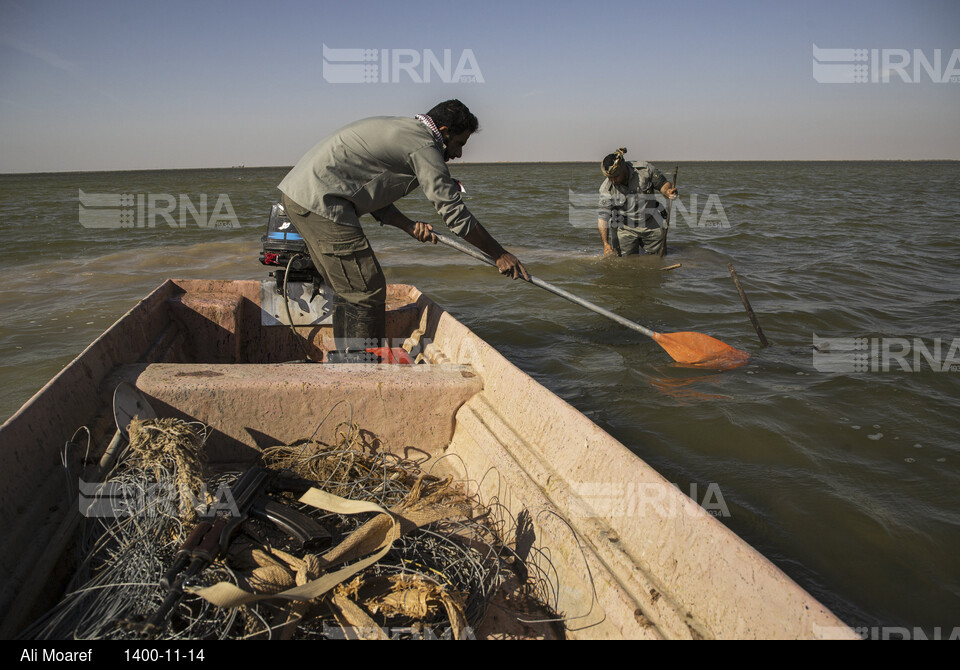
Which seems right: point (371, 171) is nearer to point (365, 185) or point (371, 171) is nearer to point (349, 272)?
point (365, 185)

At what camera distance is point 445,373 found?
3.22m

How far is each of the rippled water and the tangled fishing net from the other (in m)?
1.73

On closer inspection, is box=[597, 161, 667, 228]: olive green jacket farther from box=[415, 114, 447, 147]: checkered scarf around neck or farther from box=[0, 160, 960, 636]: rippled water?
box=[415, 114, 447, 147]: checkered scarf around neck

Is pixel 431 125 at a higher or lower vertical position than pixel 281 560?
higher

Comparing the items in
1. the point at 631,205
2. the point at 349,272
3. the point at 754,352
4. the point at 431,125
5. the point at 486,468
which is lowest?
the point at 486,468

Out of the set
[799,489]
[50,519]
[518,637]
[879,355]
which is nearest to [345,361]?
[50,519]

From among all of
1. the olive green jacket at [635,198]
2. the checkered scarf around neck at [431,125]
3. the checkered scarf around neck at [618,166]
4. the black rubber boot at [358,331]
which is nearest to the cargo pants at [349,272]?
the black rubber boot at [358,331]

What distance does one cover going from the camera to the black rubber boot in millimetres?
3541

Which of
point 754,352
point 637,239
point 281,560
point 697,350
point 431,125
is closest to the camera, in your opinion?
point 281,560

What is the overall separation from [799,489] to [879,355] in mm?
2917

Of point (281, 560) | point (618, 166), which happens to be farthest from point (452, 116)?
point (618, 166)

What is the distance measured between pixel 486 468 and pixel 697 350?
3045 mm

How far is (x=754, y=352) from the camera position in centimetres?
568
